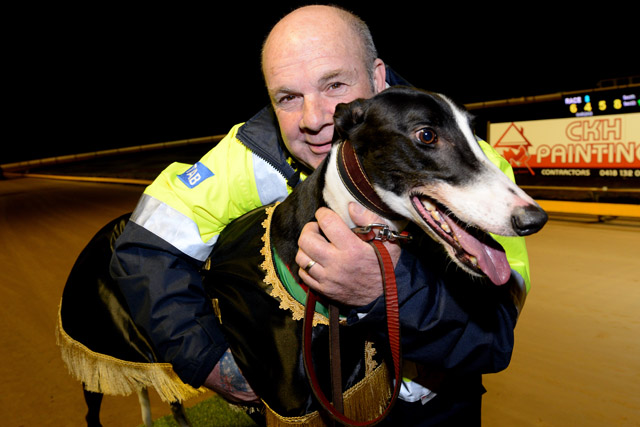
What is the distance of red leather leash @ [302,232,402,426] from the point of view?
0.87 metres

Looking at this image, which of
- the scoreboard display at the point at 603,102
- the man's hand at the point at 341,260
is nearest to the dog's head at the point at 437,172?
the man's hand at the point at 341,260

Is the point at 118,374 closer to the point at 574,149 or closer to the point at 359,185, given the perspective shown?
the point at 359,185

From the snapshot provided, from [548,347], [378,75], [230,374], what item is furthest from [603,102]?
[230,374]

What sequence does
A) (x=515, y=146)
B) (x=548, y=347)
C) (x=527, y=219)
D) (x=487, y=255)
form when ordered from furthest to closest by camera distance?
(x=515, y=146) < (x=548, y=347) < (x=487, y=255) < (x=527, y=219)

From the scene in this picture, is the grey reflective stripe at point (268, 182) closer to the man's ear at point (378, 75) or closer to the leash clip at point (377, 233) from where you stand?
the man's ear at point (378, 75)

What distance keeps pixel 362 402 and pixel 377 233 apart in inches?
15.6

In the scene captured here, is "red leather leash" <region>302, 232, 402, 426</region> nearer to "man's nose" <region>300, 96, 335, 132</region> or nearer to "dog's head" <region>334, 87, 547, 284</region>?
"dog's head" <region>334, 87, 547, 284</region>

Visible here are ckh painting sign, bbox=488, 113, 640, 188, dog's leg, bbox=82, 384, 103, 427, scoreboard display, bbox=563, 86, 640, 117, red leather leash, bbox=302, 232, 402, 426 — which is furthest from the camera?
ckh painting sign, bbox=488, 113, 640, 188

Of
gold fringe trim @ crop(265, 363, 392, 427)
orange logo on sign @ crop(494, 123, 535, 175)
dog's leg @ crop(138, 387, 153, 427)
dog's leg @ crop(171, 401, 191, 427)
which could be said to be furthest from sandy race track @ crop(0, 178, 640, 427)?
orange logo on sign @ crop(494, 123, 535, 175)

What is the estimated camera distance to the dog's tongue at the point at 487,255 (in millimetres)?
812

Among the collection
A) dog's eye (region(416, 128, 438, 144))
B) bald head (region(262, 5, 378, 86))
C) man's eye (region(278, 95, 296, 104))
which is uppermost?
bald head (region(262, 5, 378, 86))

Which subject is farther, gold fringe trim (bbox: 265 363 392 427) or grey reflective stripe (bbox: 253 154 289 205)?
grey reflective stripe (bbox: 253 154 289 205)

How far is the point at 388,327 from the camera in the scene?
88cm

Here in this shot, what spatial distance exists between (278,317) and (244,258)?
18 centimetres
